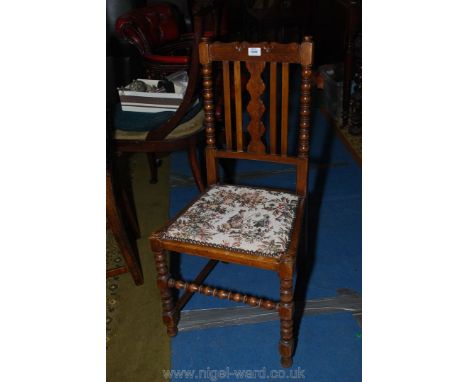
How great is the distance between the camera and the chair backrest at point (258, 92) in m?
1.43

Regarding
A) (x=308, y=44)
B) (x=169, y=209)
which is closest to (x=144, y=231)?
(x=169, y=209)

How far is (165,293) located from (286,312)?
465 millimetres

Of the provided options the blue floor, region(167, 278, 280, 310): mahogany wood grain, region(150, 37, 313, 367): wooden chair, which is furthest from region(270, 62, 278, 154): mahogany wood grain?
the blue floor

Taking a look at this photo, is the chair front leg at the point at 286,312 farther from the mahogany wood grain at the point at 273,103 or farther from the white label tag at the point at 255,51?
the white label tag at the point at 255,51

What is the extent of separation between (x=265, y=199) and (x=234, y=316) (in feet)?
1.68

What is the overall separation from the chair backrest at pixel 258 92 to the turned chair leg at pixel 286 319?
1.34 ft

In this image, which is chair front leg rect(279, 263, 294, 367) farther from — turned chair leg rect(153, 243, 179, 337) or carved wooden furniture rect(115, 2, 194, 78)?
carved wooden furniture rect(115, 2, 194, 78)

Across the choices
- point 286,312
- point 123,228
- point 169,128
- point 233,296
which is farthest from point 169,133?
point 286,312

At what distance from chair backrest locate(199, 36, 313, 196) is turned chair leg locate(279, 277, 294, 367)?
408 mm

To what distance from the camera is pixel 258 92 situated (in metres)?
1.52

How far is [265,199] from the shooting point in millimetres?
1561

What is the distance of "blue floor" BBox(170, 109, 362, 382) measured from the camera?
1519mm

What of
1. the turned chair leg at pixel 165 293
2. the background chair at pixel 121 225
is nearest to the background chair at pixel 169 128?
the background chair at pixel 121 225

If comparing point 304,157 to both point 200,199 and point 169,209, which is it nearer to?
point 200,199
